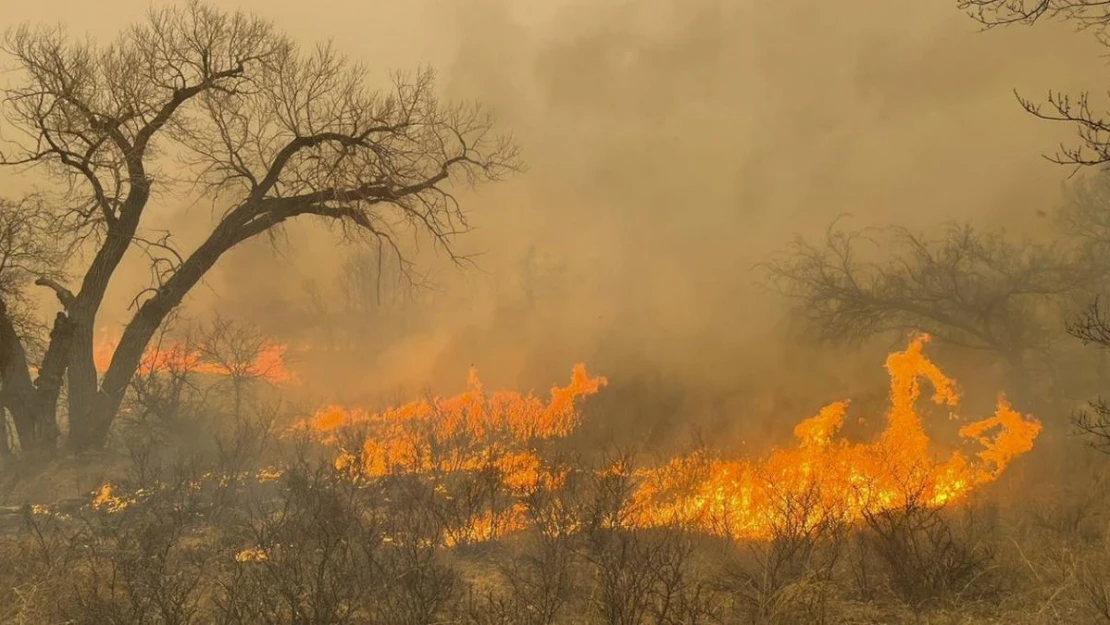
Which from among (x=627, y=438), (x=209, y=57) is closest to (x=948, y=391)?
(x=627, y=438)

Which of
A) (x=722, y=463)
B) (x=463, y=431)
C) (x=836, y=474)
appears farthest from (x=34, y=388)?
(x=836, y=474)

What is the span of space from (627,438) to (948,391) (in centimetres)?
815

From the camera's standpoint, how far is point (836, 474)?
1153 centimetres

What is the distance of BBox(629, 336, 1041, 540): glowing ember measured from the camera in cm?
909

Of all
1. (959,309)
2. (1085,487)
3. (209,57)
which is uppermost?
(209,57)

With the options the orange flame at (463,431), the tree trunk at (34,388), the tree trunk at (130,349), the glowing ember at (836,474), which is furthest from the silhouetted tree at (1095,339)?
the tree trunk at (34,388)

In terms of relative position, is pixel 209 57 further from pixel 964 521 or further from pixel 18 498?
pixel 964 521

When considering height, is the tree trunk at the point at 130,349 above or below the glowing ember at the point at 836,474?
above

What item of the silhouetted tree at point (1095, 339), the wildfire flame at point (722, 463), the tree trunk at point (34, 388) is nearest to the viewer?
the silhouetted tree at point (1095, 339)

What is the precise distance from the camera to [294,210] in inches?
571

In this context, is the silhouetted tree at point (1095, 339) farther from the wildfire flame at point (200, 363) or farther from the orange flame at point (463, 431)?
the wildfire flame at point (200, 363)

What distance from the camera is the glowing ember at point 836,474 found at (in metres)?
9.09

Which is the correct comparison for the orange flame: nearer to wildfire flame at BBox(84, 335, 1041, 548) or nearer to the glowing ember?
wildfire flame at BBox(84, 335, 1041, 548)

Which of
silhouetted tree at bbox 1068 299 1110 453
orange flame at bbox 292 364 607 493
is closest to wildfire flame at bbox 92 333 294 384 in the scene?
orange flame at bbox 292 364 607 493
